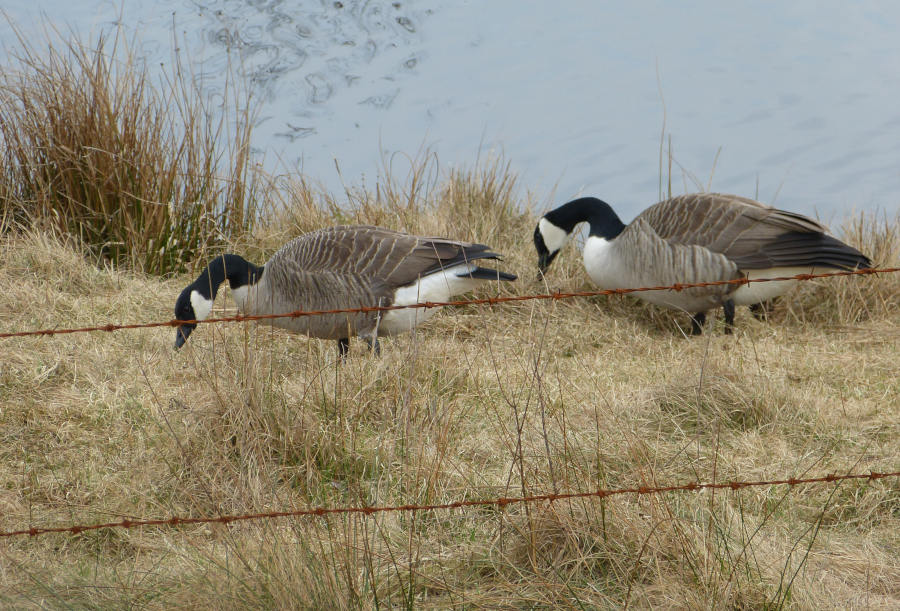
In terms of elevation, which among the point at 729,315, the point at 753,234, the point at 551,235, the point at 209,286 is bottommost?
the point at 729,315

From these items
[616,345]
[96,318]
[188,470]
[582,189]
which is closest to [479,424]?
[188,470]

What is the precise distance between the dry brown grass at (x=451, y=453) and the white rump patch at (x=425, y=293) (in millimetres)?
262

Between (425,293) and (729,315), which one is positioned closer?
(425,293)

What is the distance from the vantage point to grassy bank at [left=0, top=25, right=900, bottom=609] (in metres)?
3.11

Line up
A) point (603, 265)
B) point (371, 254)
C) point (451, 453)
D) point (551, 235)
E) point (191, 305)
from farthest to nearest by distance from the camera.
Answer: point (551, 235) < point (603, 265) < point (371, 254) < point (191, 305) < point (451, 453)

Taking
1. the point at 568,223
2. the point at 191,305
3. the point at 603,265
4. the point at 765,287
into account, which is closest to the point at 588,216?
the point at 568,223

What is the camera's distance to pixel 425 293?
653 cm

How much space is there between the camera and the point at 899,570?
11.4 feet

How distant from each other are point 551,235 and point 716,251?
1449mm

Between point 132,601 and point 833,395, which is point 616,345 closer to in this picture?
point 833,395

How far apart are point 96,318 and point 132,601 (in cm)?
428

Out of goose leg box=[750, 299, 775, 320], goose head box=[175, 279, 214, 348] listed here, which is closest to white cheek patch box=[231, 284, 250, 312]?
goose head box=[175, 279, 214, 348]

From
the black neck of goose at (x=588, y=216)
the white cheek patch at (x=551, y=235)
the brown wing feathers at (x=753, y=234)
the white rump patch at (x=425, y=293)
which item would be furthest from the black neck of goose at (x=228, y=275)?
the brown wing feathers at (x=753, y=234)

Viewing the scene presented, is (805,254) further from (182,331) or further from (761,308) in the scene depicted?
(182,331)
